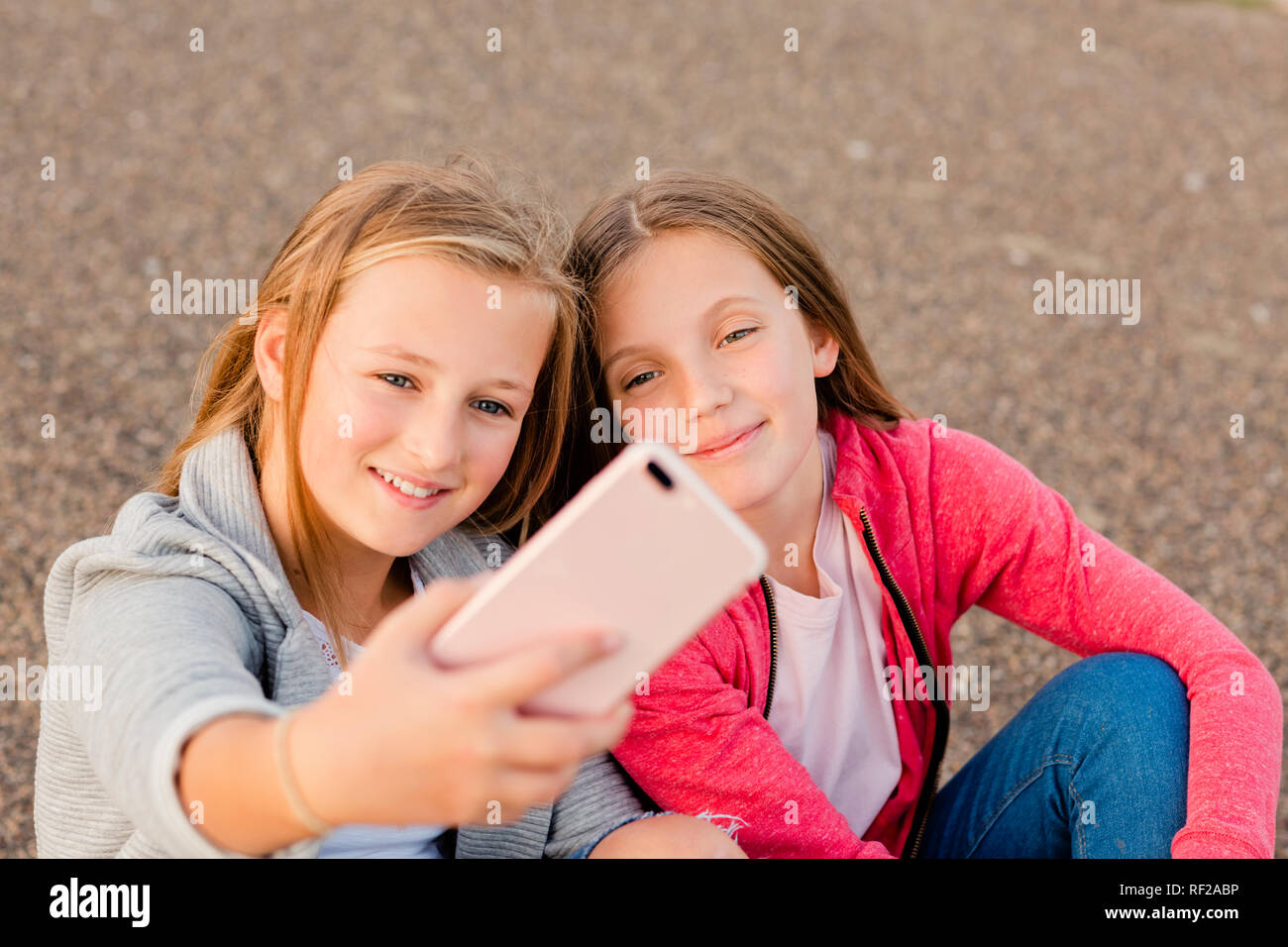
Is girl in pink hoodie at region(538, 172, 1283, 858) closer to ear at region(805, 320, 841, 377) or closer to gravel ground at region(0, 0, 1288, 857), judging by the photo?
ear at region(805, 320, 841, 377)

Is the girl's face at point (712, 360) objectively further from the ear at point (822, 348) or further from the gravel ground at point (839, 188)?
the gravel ground at point (839, 188)

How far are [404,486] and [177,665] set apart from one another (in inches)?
24.8

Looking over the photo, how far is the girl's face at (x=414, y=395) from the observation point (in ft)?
6.76

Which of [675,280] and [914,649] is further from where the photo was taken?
[914,649]

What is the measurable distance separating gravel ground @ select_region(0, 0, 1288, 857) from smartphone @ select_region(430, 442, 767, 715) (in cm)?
257

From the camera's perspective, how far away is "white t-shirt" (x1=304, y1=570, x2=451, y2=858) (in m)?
2.14

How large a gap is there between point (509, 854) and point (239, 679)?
950 mm

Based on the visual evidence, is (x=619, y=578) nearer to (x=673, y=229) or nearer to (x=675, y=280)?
(x=675, y=280)

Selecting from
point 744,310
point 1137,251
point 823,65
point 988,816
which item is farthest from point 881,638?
point 823,65

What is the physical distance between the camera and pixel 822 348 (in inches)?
109

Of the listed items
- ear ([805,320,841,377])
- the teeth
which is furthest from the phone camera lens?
ear ([805,320,841,377])

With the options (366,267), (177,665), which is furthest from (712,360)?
(177,665)

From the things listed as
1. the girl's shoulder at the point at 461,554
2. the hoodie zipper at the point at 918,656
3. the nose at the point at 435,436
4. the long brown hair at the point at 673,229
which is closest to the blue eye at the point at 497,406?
the nose at the point at 435,436

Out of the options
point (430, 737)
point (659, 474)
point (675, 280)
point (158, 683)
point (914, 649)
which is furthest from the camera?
point (914, 649)
